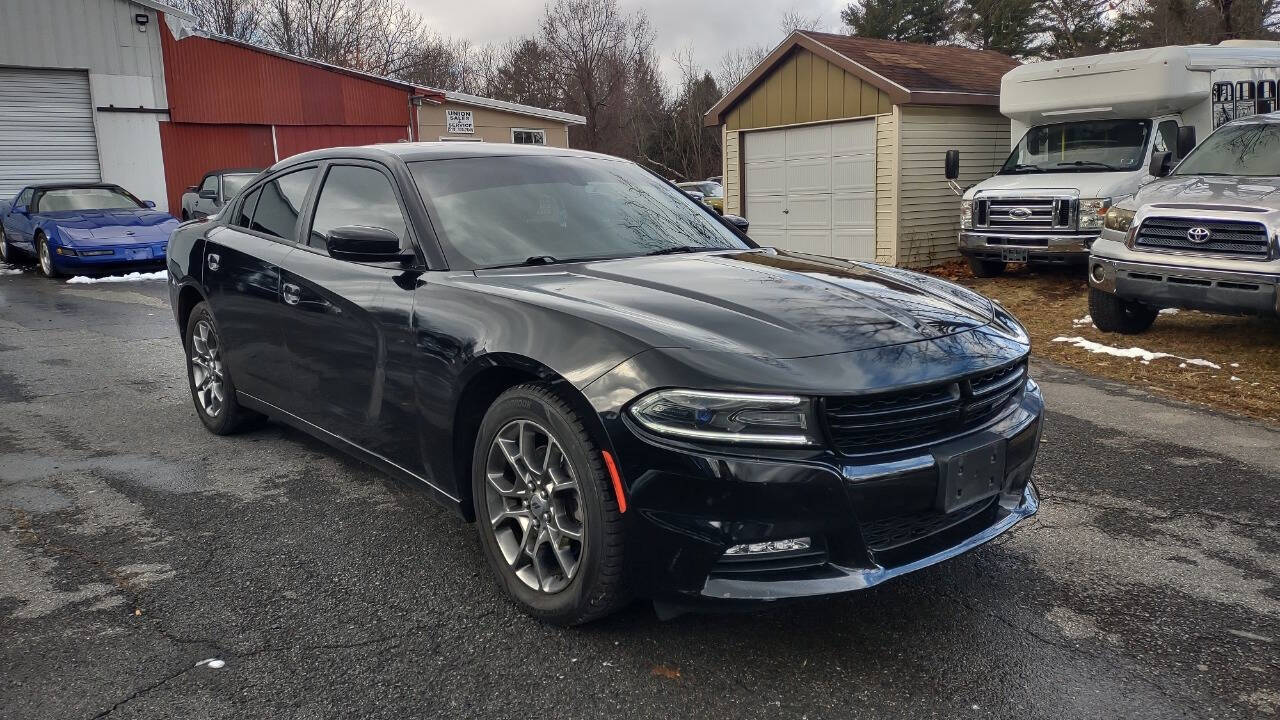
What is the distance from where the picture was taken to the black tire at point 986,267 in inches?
512

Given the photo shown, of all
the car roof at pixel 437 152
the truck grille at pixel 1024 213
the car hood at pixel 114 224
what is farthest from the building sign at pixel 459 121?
the car roof at pixel 437 152

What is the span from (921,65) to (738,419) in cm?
1438

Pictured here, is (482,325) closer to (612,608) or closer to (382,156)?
(612,608)

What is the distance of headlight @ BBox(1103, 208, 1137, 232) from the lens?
816cm

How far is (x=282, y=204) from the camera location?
15.7 feet

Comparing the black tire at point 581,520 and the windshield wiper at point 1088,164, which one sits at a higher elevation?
the windshield wiper at point 1088,164

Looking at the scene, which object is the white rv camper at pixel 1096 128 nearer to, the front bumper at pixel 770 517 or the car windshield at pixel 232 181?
the front bumper at pixel 770 517

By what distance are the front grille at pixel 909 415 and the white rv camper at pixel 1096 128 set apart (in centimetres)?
944

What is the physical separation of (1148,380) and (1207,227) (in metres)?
1.32

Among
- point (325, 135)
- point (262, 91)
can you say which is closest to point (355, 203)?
point (262, 91)

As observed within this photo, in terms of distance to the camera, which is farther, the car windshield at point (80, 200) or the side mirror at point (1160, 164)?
the car windshield at point (80, 200)

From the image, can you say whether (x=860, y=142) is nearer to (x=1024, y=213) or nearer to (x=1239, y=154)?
(x=1024, y=213)

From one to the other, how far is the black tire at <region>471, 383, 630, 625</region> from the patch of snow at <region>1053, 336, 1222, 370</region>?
242 inches

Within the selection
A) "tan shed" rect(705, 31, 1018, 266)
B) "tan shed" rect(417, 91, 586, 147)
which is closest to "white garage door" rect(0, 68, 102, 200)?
"tan shed" rect(417, 91, 586, 147)
